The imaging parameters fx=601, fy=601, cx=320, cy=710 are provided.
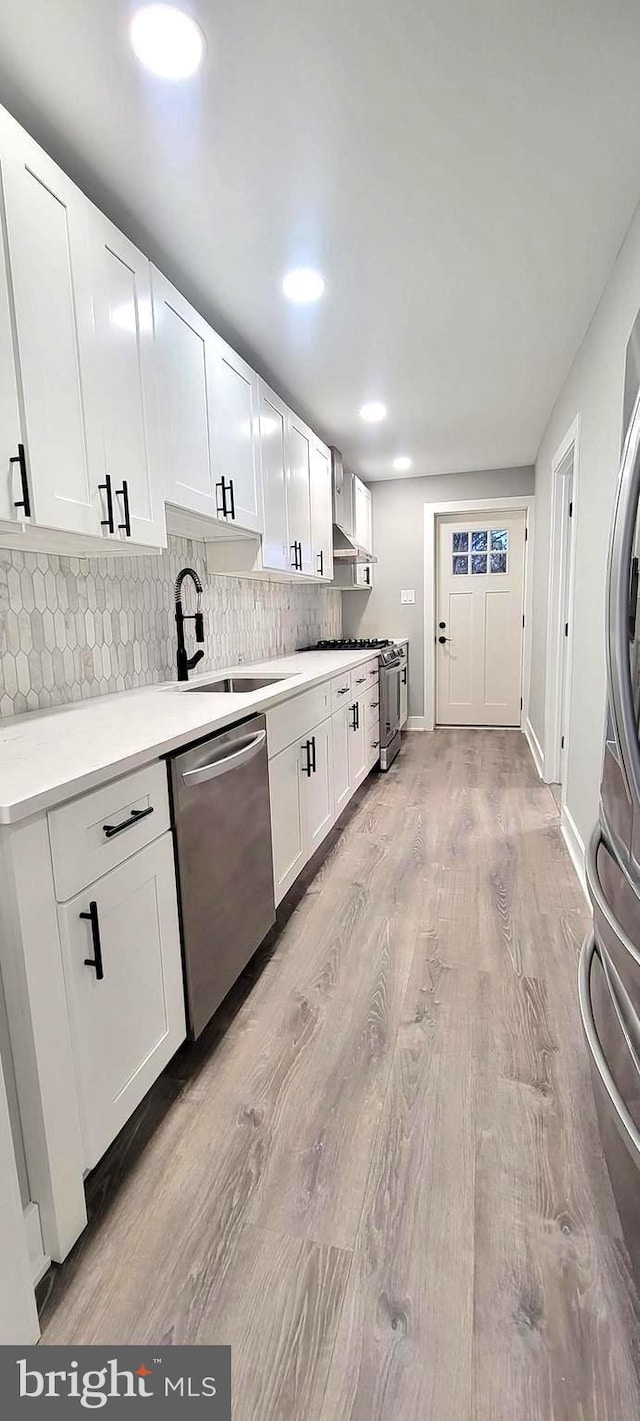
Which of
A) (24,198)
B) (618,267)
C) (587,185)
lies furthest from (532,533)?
(24,198)

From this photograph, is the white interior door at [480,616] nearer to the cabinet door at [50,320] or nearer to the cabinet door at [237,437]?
the cabinet door at [237,437]

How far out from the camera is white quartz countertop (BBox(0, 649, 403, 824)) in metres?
1.01

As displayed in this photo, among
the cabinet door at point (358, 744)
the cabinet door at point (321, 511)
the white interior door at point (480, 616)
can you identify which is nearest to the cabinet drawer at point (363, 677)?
the cabinet door at point (358, 744)

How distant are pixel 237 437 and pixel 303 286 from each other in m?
0.60

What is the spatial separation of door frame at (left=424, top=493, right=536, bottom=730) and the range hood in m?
0.95

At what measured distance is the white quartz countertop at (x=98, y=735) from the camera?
101 centimetres

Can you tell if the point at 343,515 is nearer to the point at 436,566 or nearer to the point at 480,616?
the point at 436,566

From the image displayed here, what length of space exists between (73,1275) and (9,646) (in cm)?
140

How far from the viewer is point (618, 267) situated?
2098 millimetres

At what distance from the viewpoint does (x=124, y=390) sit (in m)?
1.74

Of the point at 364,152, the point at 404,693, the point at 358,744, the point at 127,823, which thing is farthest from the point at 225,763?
the point at 404,693

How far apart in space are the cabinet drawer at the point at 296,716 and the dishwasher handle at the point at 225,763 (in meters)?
0.16

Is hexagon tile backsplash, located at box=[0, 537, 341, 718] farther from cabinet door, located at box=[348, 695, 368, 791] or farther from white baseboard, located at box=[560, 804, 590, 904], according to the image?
white baseboard, located at box=[560, 804, 590, 904]

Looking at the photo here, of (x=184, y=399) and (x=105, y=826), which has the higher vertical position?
(x=184, y=399)
